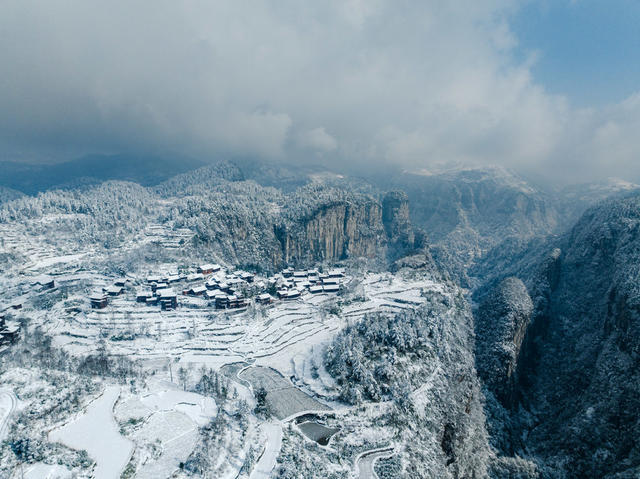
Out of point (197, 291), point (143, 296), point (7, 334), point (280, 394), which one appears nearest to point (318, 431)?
point (280, 394)

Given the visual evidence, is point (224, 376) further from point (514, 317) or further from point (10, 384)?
point (514, 317)

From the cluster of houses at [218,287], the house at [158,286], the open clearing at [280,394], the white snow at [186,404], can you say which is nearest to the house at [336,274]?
the cluster of houses at [218,287]

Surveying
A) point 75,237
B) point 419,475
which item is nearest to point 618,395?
point 419,475

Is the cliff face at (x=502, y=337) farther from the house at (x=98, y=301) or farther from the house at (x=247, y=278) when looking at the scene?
the house at (x=98, y=301)

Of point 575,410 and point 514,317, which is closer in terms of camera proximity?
point 575,410

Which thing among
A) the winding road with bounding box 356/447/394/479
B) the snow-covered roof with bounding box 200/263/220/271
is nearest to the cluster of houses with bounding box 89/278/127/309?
the snow-covered roof with bounding box 200/263/220/271

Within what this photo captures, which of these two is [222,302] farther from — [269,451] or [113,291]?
[269,451]

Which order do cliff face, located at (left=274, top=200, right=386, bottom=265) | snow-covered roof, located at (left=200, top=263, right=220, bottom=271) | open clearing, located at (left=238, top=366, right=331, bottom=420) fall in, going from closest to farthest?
open clearing, located at (left=238, top=366, right=331, bottom=420) < snow-covered roof, located at (left=200, top=263, right=220, bottom=271) < cliff face, located at (left=274, top=200, right=386, bottom=265)

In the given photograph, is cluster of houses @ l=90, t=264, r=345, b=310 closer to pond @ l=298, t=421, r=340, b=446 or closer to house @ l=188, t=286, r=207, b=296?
house @ l=188, t=286, r=207, b=296
